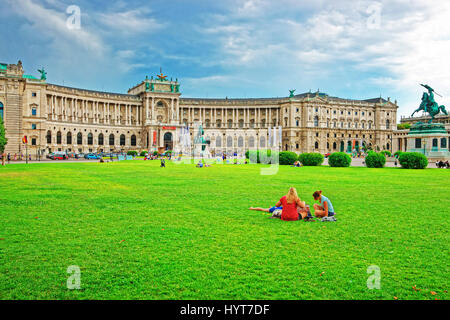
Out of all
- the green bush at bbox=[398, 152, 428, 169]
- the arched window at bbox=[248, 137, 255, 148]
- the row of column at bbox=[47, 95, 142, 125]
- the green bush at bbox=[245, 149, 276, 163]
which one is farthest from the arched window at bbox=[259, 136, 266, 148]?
the green bush at bbox=[398, 152, 428, 169]

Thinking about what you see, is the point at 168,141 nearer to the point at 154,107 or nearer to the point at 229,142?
the point at 154,107

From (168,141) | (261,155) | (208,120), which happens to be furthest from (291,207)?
(208,120)

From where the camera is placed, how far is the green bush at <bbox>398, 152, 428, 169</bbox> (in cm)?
3697

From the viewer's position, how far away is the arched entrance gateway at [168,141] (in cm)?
10175

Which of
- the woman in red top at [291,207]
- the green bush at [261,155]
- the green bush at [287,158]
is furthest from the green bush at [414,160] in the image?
the woman in red top at [291,207]

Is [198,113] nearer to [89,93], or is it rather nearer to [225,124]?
[225,124]

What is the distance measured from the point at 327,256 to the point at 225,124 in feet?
342

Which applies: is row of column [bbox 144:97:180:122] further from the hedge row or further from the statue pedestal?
the statue pedestal

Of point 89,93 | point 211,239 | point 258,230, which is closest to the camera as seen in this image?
point 211,239

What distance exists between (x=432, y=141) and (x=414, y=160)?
19.5m

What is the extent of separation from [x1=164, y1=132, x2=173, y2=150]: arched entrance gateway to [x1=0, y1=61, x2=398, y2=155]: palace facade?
0.68 ft

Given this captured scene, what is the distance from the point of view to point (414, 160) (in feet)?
122

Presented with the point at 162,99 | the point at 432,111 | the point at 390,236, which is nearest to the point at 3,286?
the point at 390,236
